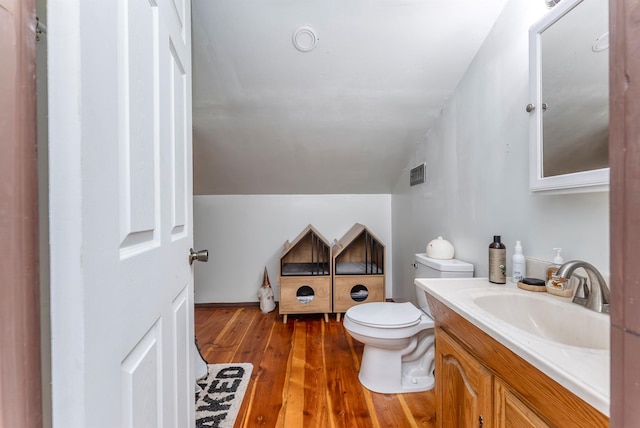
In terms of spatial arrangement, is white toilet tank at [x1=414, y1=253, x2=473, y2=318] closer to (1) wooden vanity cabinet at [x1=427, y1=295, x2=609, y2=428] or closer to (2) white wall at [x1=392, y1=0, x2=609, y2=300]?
(2) white wall at [x1=392, y1=0, x2=609, y2=300]

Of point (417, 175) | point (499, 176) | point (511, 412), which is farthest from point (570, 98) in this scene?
point (417, 175)

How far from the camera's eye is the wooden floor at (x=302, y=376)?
1383mm

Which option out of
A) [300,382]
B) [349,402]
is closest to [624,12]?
[349,402]

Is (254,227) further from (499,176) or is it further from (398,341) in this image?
(499,176)

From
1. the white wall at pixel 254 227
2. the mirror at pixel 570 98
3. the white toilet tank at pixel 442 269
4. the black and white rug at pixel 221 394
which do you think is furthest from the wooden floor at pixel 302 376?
the mirror at pixel 570 98

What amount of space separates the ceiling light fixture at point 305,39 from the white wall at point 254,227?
159cm

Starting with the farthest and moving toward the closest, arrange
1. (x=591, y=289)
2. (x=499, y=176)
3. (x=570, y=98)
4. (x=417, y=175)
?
(x=417, y=175) < (x=499, y=176) < (x=570, y=98) < (x=591, y=289)

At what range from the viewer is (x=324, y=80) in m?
1.75

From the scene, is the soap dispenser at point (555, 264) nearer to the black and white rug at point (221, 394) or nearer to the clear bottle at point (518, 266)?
the clear bottle at point (518, 266)

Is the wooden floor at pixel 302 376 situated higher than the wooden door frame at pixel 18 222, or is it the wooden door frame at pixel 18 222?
the wooden door frame at pixel 18 222

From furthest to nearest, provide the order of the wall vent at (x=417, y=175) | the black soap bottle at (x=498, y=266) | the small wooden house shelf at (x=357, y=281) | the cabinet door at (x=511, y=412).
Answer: the small wooden house shelf at (x=357, y=281) → the wall vent at (x=417, y=175) → the black soap bottle at (x=498, y=266) → the cabinet door at (x=511, y=412)

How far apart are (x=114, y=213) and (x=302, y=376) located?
5.34 ft

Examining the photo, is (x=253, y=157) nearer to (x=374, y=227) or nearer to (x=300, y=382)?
(x=374, y=227)

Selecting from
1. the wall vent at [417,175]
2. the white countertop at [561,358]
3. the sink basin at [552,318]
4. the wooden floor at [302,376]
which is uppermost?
the wall vent at [417,175]
